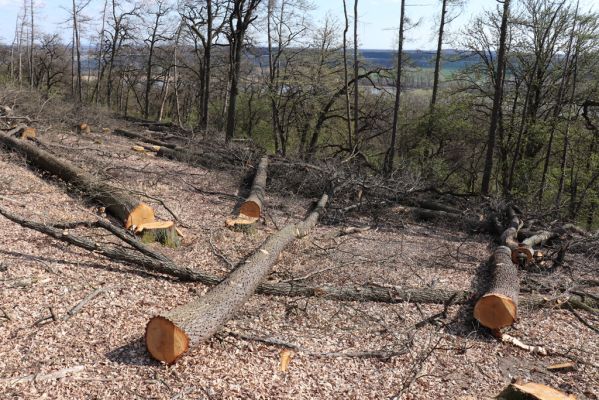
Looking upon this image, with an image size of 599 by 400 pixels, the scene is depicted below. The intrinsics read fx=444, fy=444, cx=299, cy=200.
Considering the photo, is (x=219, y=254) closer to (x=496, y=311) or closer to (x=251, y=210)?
(x=251, y=210)

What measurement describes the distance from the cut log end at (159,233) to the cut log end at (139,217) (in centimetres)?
22

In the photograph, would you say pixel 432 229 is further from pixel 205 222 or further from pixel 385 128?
pixel 385 128

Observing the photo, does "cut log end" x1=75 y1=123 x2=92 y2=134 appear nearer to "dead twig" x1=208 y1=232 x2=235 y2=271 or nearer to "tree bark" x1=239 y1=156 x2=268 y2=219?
"tree bark" x1=239 y1=156 x2=268 y2=219

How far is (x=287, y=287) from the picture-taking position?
17.1ft

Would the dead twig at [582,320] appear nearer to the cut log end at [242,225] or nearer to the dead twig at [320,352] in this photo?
the dead twig at [320,352]

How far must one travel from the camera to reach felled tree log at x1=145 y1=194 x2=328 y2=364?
359cm

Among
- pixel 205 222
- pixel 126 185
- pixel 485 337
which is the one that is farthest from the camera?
pixel 126 185

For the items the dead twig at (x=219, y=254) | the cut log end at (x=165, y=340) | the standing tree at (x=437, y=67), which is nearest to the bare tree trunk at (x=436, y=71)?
the standing tree at (x=437, y=67)

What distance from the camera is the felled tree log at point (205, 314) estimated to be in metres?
3.59

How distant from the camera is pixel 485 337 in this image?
4.78m

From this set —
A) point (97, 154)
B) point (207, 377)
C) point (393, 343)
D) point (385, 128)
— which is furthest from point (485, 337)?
point (385, 128)

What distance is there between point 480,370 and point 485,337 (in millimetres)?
722

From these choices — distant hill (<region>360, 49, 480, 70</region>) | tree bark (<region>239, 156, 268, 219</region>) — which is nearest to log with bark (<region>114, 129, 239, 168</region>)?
tree bark (<region>239, 156, 268, 219</region>)

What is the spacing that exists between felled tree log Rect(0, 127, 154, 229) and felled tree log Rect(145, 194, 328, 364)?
6.71ft
